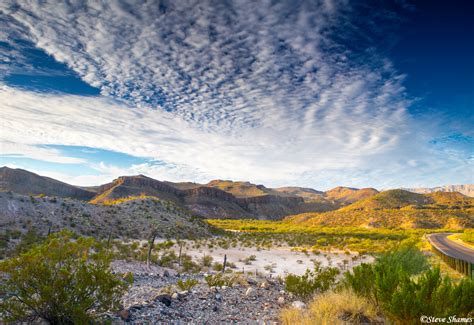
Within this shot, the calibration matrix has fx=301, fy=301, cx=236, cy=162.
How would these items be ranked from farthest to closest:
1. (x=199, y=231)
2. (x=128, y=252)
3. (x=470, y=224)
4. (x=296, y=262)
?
(x=470, y=224), (x=199, y=231), (x=296, y=262), (x=128, y=252)

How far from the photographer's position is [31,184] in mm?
91375

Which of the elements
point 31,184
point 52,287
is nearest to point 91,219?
point 52,287

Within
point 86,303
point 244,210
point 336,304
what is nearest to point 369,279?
point 336,304

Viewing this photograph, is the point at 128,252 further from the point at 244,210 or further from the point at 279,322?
the point at 244,210

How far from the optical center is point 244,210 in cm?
14025

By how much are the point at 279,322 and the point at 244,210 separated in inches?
5285

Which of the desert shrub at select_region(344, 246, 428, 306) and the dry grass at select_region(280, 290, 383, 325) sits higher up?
the desert shrub at select_region(344, 246, 428, 306)

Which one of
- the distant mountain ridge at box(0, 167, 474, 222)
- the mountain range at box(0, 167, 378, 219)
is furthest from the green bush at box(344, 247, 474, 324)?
the mountain range at box(0, 167, 378, 219)

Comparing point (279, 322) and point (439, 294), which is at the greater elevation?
point (439, 294)

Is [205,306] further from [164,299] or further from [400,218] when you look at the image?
[400,218]

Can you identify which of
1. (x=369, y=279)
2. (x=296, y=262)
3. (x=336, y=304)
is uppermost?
(x=369, y=279)

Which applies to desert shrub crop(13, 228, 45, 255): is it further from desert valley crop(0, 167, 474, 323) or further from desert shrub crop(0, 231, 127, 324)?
desert shrub crop(0, 231, 127, 324)

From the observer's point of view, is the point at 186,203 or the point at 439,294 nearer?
the point at 439,294

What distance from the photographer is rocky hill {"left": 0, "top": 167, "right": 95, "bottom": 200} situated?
8506 centimetres
